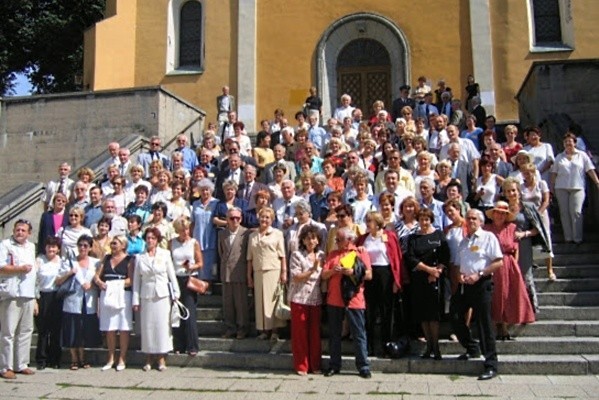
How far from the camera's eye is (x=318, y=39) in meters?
20.7

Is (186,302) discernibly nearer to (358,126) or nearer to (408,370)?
(408,370)

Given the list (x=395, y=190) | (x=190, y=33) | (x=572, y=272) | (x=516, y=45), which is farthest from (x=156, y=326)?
(x=190, y=33)

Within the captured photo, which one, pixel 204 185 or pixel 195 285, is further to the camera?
pixel 204 185

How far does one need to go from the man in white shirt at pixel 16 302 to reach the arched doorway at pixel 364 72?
14116 millimetres

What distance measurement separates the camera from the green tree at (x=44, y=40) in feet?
89.0

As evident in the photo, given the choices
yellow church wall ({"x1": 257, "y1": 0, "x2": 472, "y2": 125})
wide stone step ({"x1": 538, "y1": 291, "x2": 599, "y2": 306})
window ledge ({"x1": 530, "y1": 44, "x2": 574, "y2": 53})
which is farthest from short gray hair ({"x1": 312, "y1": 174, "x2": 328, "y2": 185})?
window ledge ({"x1": 530, "y1": 44, "x2": 574, "y2": 53})

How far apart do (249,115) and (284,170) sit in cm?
1087

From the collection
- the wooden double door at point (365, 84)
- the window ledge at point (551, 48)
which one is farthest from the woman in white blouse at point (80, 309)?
the window ledge at point (551, 48)

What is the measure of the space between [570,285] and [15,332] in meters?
7.68

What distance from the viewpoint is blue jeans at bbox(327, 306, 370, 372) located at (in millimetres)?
7652

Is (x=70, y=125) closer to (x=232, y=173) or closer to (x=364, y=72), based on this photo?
(x=232, y=173)

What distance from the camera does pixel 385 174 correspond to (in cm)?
941

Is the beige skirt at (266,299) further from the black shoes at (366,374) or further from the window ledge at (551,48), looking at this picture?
the window ledge at (551,48)

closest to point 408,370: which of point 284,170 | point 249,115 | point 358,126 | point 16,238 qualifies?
point 284,170
